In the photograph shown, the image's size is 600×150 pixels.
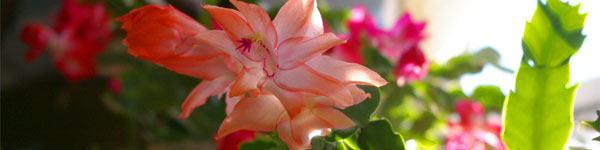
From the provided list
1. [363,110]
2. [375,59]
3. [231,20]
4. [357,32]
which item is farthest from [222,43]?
[357,32]

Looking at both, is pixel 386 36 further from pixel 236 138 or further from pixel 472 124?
pixel 236 138

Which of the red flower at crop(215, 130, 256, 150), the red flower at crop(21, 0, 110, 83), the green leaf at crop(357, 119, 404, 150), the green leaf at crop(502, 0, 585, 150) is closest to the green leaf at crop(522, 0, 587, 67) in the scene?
the green leaf at crop(502, 0, 585, 150)

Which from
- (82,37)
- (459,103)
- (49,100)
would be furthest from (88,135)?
(459,103)

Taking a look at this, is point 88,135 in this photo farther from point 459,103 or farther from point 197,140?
point 459,103

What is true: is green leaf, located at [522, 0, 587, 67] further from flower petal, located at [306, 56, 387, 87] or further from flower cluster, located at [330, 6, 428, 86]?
flower cluster, located at [330, 6, 428, 86]

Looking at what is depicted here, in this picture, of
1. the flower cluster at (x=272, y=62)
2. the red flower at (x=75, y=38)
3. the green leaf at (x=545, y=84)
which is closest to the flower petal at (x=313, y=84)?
the flower cluster at (x=272, y=62)
